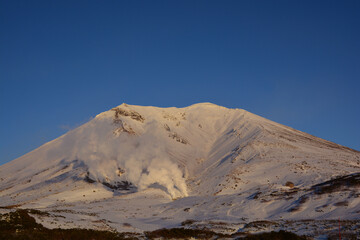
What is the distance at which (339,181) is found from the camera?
61.0m

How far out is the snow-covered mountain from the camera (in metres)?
54.2

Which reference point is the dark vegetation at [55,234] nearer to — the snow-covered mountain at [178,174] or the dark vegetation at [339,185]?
the snow-covered mountain at [178,174]

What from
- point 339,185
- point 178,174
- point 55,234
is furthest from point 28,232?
point 178,174

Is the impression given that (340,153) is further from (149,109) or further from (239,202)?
(149,109)

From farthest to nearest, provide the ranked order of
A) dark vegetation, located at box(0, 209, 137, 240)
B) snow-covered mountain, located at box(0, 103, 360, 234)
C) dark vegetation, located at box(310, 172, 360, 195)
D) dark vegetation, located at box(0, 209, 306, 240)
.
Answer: dark vegetation, located at box(310, 172, 360, 195) → snow-covered mountain, located at box(0, 103, 360, 234) → dark vegetation, located at box(0, 209, 306, 240) → dark vegetation, located at box(0, 209, 137, 240)

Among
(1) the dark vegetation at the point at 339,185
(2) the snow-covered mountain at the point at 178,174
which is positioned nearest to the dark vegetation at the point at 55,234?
(2) the snow-covered mountain at the point at 178,174

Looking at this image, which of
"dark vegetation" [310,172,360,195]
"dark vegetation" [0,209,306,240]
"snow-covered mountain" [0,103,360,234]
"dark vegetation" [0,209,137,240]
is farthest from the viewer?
"dark vegetation" [310,172,360,195]

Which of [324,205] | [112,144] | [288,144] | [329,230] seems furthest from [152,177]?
[329,230]

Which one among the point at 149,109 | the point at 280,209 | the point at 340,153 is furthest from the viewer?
the point at 149,109

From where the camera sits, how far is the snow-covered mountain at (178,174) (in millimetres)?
54250

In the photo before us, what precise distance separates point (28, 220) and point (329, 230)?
28691mm

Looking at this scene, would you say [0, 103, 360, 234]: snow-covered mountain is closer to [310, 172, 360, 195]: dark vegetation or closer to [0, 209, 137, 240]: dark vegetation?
[310, 172, 360, 195]: dark vegetation

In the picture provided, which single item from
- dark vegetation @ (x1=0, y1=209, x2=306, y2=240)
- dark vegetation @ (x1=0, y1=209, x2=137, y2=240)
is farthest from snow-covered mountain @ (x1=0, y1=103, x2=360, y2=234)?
dark vegetation @ (x1=0, y1=209, x2=306, y2=240)

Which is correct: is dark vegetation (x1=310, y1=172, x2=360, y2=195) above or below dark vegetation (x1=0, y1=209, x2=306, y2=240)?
below
